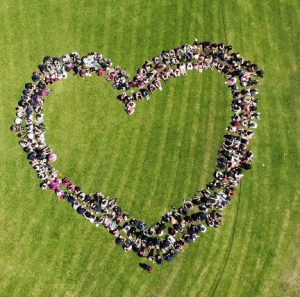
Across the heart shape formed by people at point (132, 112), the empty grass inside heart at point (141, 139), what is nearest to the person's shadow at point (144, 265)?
the heart shape formed by people at point (132, 112)

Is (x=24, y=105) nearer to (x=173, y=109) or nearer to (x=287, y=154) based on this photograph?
(x=173, y=109)

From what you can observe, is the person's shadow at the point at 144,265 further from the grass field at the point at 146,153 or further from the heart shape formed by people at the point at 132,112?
the heart shape formed by people at the point at 132,112

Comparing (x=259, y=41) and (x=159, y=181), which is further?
(x=259, y=41)

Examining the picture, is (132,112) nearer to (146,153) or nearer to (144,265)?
(146,153)

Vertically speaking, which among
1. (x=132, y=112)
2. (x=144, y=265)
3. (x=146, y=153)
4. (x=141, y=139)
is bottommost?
(x=144, y=265)

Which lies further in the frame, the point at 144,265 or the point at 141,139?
the point at 141,139

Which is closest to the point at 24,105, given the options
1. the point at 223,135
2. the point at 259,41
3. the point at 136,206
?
the point at 136,206

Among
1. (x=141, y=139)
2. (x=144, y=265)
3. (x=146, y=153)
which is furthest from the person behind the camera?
(x=141, y=139)

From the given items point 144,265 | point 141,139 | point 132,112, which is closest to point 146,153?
point 141,139

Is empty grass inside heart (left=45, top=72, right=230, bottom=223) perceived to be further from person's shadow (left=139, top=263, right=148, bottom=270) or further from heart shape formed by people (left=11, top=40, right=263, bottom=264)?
person's shadow (left=139, top=263, right=148, bottom=270)
